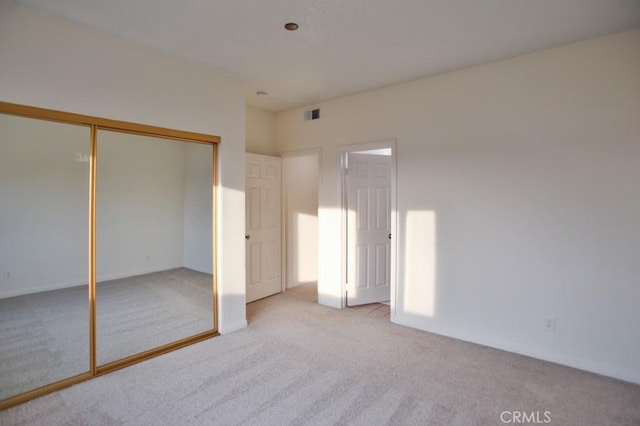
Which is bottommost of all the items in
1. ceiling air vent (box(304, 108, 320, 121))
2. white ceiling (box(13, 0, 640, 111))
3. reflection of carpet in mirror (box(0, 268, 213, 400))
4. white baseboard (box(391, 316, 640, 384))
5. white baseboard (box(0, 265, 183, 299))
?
white baseboard (box(391, 316, 640, 384))

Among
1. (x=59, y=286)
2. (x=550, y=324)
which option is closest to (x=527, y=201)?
(x=550, y=324)

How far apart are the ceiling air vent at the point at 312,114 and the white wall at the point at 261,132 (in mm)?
622

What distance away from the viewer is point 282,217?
5.04m

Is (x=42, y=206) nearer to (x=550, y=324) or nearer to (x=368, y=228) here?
(x=368, y=228)

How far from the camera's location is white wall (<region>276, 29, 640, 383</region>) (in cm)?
265

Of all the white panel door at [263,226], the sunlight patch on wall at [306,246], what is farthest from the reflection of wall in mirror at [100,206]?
the sunlight patch on wall at [306,246]

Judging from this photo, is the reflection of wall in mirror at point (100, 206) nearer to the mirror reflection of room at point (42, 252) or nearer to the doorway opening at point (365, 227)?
the mirror reflection of room at point (42, 252)

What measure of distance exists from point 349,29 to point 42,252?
299 cm

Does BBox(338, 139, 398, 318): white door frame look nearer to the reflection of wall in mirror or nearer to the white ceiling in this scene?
the white ceiling

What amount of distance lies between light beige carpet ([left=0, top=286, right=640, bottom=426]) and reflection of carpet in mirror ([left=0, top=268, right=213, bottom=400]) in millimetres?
221

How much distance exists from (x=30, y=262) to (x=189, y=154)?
1.55 m

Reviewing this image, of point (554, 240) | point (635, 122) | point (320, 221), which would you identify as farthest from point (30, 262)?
point (635, 122)

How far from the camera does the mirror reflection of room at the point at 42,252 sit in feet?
7.94

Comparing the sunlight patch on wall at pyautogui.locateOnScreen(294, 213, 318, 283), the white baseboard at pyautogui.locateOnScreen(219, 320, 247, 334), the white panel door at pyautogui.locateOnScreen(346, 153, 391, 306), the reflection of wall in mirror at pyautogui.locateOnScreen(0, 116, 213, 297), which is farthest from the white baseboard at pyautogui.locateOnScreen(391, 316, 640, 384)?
the reflection of wall in mirror at pyautogui.locateOnScreen(0, 116, 213, 297)
